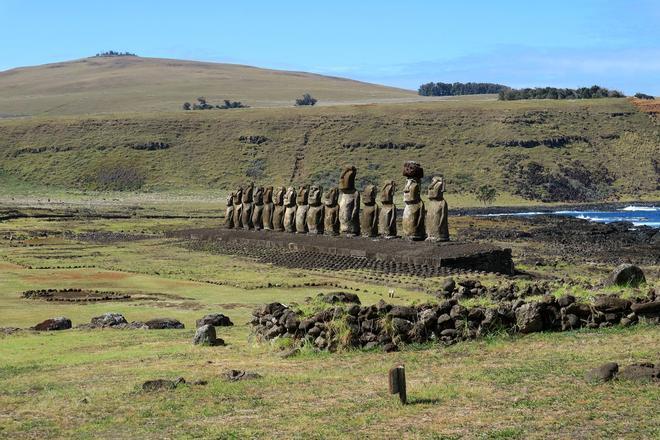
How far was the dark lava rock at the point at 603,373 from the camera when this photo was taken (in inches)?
553

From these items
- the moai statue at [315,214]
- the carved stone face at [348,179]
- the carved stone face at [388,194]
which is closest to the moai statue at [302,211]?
the moai statue at [315,214]

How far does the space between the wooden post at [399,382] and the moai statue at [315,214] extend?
35.9 meters

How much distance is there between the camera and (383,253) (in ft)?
136

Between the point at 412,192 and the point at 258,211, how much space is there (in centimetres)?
1485

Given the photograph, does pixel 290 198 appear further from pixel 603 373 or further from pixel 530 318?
pixel 603 373

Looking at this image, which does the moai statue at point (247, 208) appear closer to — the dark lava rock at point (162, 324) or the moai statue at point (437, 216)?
the moai statue at point (437, 216)

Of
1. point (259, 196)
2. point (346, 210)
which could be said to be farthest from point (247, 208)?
point (346, 210)

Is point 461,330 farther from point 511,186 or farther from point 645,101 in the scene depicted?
point 645,101

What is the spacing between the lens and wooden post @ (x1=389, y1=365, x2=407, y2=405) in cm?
1382

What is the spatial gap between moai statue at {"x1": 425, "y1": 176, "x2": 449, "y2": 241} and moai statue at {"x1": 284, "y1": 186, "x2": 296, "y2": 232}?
1136cm

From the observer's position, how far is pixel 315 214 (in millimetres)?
50125

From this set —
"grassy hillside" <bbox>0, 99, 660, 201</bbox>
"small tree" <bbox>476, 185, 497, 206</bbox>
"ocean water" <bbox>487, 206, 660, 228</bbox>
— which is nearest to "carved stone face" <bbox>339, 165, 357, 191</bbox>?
"ocean water" <bbox>487, 206, 660, 228</bbox>

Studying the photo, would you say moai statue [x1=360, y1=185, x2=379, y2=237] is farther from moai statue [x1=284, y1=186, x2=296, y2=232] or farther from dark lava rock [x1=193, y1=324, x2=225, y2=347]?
dark lava rock [x1=193, y1=324, x2=225, y2=347]

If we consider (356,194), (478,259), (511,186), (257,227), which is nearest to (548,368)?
(478,259)
